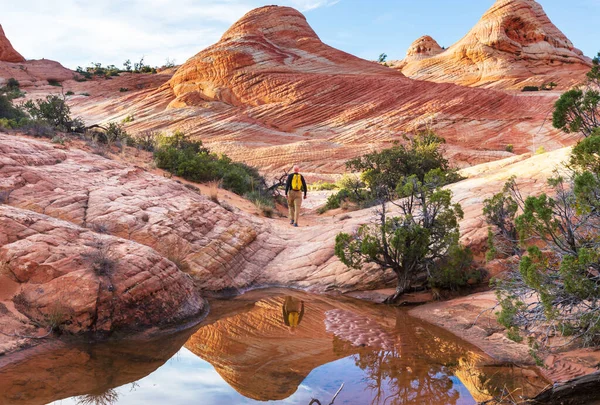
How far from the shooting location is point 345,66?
1864 inches

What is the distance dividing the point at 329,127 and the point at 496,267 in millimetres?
31447

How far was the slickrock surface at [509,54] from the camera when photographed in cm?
5375

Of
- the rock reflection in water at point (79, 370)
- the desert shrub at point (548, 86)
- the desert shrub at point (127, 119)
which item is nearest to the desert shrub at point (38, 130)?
the rock reflection in water at point (79, 370)

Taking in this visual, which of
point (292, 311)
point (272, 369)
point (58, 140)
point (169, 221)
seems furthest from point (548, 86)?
point (272, 369)

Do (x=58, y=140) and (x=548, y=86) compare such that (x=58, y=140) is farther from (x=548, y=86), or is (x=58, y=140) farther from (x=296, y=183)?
(x=548, y=86)

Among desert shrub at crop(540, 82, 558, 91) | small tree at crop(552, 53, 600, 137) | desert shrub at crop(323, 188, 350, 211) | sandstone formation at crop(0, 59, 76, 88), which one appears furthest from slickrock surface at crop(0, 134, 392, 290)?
sandstone formation at crop(0, 59, 76, 88)

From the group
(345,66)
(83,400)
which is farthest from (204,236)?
(345,66)

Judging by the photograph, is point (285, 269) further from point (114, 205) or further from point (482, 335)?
point (482, 335)

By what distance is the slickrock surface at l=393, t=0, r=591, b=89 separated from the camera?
176 feet

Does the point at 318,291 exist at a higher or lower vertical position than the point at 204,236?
lower

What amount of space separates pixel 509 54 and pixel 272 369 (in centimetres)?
5882

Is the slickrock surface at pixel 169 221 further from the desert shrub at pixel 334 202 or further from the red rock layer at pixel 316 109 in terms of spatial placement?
the red rock layer at pixel 316 109

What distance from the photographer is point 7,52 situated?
2505 inches

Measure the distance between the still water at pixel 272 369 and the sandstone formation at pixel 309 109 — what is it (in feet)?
76.9
